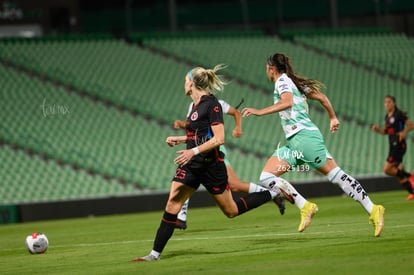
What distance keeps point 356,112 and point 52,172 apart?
459 inches

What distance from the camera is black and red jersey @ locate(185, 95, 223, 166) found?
34.8 feet

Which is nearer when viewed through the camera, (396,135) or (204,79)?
(204,79)

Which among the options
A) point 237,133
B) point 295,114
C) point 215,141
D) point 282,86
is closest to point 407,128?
point 237,133

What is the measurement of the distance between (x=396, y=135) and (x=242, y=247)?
1043cm

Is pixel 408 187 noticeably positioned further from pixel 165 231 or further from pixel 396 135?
pixel 165 231

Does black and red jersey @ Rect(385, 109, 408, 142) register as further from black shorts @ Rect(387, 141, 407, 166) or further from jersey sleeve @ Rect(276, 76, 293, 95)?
jersey sleeve @ Rect(276, 76, 293, 95)

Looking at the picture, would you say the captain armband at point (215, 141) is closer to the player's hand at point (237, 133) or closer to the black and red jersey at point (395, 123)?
the player's hand at point (237, 133)

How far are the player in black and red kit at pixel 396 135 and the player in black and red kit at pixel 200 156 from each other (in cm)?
1015

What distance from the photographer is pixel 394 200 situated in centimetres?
2000

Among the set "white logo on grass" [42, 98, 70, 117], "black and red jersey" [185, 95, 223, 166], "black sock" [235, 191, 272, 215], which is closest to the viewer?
"black and red jersey" [185, 95, 223, 166]

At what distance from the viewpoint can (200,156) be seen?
10.6 meters

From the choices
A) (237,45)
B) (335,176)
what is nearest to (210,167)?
(335,176)

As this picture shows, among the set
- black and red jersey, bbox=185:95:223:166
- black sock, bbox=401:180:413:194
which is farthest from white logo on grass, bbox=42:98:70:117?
black and red jersey, bbox=185:95:223:166

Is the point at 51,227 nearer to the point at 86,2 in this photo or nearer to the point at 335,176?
the point at 335,176
